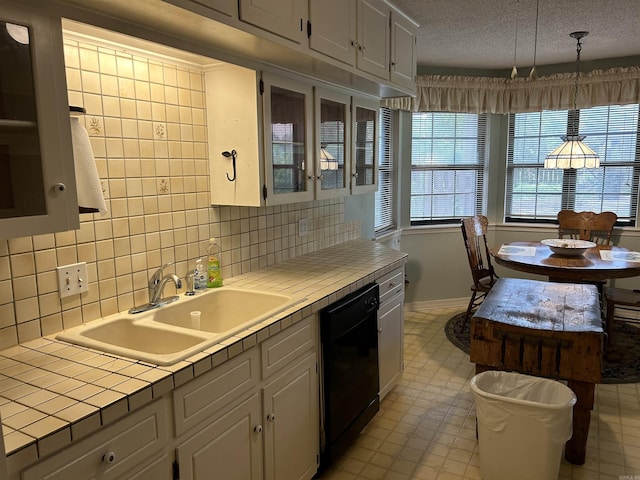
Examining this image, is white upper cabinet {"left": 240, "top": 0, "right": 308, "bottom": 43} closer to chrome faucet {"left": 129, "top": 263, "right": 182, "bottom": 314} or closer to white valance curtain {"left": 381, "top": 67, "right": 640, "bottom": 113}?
chrome faucet {"left": 129, "top": 263, "right": 182, "bottom": 314}

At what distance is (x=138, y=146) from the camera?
1.90 meters

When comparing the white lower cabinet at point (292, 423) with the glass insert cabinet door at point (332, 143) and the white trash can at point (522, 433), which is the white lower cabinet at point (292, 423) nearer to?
the white trash can at point (522, 433)

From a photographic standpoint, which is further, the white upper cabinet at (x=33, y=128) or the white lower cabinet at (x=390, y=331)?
the white lower cabinet at (x=390, y=331)

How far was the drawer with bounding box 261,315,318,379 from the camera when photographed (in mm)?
1780

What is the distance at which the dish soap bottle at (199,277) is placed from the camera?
7.03ft

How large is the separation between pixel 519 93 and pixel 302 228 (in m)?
3.02

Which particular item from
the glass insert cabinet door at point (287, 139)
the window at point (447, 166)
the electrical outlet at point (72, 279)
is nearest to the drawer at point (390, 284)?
the glass insert cabinet door at point (287, 139)

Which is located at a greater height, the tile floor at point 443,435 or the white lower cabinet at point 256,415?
the white lower cabinet at point 256,415

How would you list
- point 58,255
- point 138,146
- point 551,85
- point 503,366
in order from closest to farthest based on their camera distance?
point 58,255 → point 138,146 → point 503,366 → point 551,85

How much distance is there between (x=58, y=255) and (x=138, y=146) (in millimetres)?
538

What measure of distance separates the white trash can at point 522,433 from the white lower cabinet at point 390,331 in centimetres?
67

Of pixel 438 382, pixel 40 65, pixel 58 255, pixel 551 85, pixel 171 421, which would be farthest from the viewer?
pixel 551 85

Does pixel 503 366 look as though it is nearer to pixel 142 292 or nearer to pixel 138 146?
pixel 142 292

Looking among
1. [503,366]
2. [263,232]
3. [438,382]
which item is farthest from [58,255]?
[438,382]
